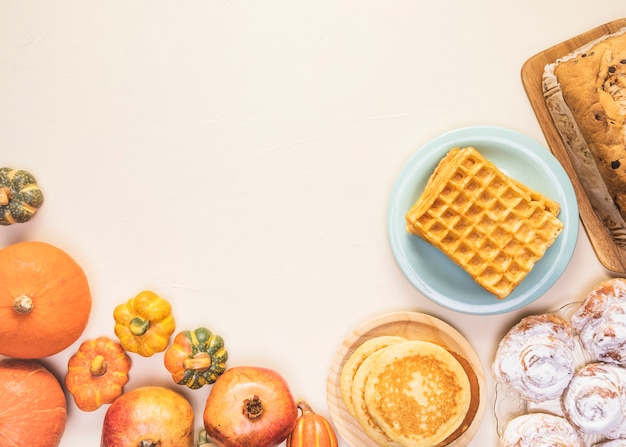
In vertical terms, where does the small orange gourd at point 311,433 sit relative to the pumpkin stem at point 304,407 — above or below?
below

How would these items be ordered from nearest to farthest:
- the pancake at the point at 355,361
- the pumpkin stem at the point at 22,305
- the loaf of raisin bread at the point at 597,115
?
the loaf of raisin bread at the point at 597,115, the pumpkin stem at the point at 22,305, the pancake at the point at 355,361

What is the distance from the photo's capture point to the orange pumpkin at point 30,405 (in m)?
1.84

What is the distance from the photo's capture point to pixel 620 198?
1763mm

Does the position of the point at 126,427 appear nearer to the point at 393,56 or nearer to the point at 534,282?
the point at 534,282

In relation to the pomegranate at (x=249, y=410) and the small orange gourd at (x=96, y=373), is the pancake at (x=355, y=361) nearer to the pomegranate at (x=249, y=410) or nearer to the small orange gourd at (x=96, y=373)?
the pomegranate at (x=249, y=410)

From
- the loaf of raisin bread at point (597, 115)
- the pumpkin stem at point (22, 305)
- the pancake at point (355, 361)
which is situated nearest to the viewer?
the loaf of raisin bread at point (597, 115)

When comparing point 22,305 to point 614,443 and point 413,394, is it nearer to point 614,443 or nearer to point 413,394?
point 413,394

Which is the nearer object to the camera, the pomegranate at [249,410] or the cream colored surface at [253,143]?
the pomegranate at [249,410]

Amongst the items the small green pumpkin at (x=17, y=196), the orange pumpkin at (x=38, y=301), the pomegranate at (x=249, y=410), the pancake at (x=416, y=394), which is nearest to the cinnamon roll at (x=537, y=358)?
the pancake at (x=416, y=394)

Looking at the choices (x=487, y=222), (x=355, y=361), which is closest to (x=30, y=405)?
(x=355, y=361)

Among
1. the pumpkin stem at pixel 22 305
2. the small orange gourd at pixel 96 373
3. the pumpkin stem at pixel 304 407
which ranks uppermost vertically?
the pumpkin stem at pixel 22 305

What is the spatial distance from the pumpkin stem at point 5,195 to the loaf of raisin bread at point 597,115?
1874mm

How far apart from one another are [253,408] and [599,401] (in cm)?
108

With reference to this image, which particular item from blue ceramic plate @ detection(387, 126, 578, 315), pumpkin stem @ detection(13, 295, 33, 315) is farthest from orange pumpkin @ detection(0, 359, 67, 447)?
blue ceramic plate @ detection(387, 126, 578, 315)
